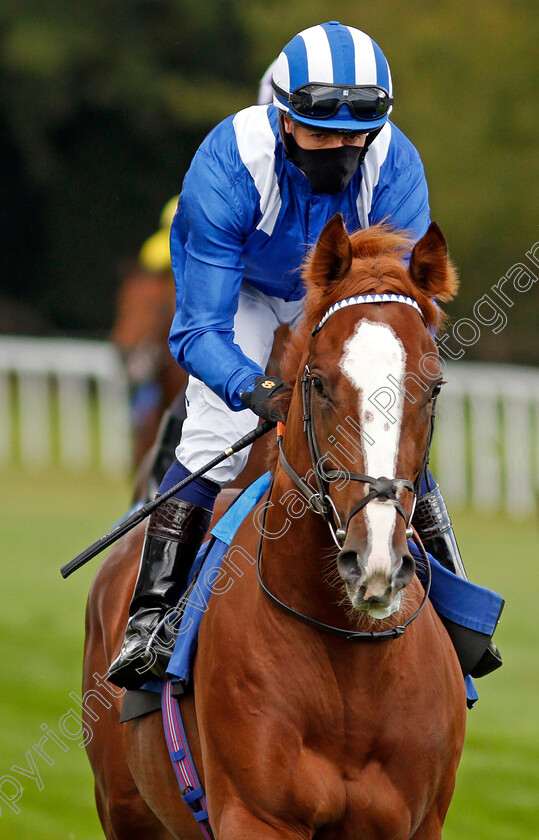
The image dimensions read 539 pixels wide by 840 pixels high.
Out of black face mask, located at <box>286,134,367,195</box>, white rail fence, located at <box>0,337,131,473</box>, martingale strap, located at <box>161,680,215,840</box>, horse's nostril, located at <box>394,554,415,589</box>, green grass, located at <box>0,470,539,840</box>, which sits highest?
black face mask, located at <box>286,134,367,195</box>

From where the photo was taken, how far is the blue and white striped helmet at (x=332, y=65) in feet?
13.3

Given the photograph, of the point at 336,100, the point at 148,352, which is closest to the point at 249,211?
the point at 336,100

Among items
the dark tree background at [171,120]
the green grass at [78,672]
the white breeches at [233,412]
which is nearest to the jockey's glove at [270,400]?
the white breeches at [233,412]

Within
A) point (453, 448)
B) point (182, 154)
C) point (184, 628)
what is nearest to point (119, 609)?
point (184, 628)

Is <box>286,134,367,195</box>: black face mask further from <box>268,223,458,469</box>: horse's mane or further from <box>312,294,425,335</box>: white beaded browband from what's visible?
<box>312,294,425,335</box>: white beaded browband

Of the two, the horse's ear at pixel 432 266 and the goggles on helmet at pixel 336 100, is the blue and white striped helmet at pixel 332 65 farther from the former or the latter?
the horse's ear at pixel 432 266

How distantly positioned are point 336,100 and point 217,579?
4.84 feet

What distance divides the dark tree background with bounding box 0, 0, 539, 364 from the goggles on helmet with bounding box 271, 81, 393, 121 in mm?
14626

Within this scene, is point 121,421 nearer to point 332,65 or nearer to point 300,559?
point 332,65

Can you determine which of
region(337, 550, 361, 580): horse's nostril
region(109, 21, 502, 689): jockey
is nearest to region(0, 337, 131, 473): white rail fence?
region(109, 21, 502, 689): jockey

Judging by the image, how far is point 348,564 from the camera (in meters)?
3.20

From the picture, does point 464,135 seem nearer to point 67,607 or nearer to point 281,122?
point 67,607

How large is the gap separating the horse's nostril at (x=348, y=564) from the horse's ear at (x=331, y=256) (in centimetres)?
81

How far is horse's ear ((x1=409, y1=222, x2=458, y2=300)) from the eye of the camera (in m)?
3.63
